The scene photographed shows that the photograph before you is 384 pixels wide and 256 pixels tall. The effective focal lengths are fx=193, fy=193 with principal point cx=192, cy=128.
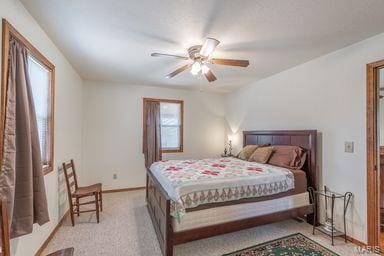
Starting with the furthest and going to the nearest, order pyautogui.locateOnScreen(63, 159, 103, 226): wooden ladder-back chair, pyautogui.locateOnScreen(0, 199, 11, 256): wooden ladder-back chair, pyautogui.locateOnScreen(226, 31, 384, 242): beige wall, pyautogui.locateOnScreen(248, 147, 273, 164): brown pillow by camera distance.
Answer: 1. pyautogui.locateOnScreen(248, 147, 273, 164): brown pillow
2. pyautogui.locateOnScreen(63, 159, 103, 226): wooden ladder-back chair
3. pyautogui.locateOnScreen(226, 31, 384, 242): beige wall
4. pyautogui.locateOnScreen(0, 199, 11, 256): wooden ladder-back chair

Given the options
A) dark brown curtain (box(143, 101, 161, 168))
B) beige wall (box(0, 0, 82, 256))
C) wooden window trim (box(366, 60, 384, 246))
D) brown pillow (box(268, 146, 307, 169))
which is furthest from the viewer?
dark brown curtain (box(143, 101, 161, 168))

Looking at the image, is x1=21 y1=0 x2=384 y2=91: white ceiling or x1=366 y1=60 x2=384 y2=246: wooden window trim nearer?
x1=21 y1=0 x2=384 y2=91: white ceiling

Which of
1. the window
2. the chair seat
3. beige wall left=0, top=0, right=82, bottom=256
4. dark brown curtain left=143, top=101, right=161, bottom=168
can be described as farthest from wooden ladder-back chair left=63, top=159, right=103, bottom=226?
dark brown curtain left=143, top=101, right=161, bottom=168

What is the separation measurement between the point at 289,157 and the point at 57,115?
3.56 metres

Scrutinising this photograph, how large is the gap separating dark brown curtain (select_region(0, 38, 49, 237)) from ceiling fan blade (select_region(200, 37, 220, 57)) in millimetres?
1705

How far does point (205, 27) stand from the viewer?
2.09m

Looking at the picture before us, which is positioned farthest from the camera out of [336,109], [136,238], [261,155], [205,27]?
[261,155]

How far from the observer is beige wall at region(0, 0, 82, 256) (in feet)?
5.68

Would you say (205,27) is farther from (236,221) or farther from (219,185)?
(236,221)

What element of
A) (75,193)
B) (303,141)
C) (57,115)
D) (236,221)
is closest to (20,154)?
(57,115)

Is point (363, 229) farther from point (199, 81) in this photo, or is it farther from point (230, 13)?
point (199, 81)

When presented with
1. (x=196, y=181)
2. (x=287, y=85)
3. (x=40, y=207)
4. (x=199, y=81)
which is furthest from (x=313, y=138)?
(x=40, y=207)

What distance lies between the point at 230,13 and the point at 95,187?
3119mm

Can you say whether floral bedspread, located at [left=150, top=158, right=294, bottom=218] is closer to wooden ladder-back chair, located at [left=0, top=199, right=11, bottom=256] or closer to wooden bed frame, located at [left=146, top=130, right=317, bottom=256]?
wooden bed frame, located at [left=146, top=130, right=317, bottom=256]
